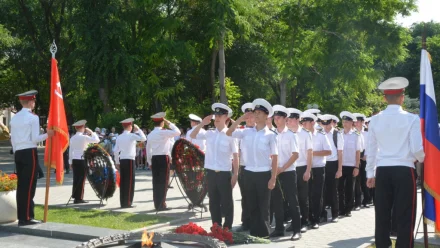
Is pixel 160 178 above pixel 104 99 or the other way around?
the other way around

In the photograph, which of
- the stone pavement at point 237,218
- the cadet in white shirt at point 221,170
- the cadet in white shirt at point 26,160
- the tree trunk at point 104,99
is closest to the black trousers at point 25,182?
the cadet in white shirt at point 26,160

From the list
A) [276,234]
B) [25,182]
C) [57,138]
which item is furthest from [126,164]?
[276,234]

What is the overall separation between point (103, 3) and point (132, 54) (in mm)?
3196

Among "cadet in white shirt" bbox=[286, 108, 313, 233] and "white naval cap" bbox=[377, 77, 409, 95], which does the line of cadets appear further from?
"white naval cap" bbox=[377, 77, 409, 95]

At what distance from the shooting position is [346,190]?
1262 centimetres

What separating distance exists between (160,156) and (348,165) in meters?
4.17

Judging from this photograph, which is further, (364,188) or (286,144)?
(364,188)

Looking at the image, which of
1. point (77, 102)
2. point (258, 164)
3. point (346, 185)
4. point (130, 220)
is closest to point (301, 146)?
point (258, 164)

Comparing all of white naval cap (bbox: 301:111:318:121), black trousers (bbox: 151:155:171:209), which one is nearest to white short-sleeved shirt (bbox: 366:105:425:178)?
white naval cap (bbox: 301:111:318:121)

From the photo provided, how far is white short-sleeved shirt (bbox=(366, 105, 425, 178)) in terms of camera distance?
6961mm

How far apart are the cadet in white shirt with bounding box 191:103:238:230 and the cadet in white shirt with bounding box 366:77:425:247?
9.00ft

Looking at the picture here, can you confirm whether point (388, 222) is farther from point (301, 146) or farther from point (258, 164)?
point (301, 146)

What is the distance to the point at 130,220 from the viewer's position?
38.3 feet

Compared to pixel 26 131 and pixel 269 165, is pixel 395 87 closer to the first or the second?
pixel 269 165
